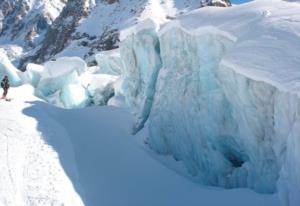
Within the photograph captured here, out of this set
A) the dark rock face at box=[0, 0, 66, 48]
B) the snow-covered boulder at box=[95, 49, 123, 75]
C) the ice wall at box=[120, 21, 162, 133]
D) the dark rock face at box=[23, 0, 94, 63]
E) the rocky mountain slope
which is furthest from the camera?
the dark rock face at box=[0, 0, 66, 48]

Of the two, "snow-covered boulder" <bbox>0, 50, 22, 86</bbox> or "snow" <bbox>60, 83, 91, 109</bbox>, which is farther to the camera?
"snow-covered boulder" <bbox>0, 50, 22, 86</bbox>

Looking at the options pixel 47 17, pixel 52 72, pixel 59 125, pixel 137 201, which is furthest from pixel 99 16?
pixel 137 201

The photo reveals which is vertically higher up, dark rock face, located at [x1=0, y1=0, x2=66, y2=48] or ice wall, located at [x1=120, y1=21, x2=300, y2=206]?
ice wall, located at [x1=120, y1=21, x2=300, y2=206]

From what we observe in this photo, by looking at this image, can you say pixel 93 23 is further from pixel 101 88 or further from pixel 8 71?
pixel 101 88

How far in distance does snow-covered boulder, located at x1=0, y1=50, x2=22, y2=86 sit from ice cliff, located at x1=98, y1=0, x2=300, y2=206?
994 inches

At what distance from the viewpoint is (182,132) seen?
19016 mm

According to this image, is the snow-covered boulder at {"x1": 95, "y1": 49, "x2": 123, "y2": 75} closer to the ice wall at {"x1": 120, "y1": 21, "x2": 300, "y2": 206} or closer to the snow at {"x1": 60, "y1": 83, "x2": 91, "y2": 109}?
the snow at {"x1": 60, "y1": 83, "x2": 91, "y2": 109}

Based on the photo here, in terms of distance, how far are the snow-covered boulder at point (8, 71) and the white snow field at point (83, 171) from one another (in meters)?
23.4

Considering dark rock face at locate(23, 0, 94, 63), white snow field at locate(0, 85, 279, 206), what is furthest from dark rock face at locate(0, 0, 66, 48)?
white snow field at locate(0, 85, 279, 206)

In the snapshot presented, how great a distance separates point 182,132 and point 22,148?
5.19 metres

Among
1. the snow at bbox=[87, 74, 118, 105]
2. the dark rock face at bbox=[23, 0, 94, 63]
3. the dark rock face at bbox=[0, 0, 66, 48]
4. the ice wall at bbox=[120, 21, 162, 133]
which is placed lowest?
the dark rock face at bbox=[0, 0, 66, 48]

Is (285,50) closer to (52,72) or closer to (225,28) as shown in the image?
(225,28)

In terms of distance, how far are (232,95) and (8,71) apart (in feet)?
116

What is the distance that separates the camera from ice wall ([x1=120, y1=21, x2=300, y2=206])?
12.4 metres
